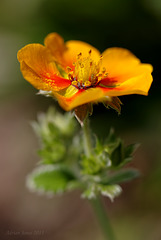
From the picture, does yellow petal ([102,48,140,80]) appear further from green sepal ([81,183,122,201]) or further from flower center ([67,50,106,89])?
green sepal ([81,183,122,201])

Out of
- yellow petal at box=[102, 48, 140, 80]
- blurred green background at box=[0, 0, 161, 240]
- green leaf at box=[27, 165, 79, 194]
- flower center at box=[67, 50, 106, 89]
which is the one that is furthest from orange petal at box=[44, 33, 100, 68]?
blurred green background at box=[0, 0, 161, 240]

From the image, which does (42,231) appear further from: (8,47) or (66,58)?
(8,47)

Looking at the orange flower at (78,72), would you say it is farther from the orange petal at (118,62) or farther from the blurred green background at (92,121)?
the blurred green background at (92,121)

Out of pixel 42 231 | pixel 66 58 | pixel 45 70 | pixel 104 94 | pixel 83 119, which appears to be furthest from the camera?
pixel 42 231

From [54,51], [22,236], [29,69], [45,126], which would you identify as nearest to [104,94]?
[29,69]

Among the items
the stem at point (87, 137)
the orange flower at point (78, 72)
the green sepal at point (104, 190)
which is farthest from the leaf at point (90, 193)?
the orange flower at point (78, 72)
